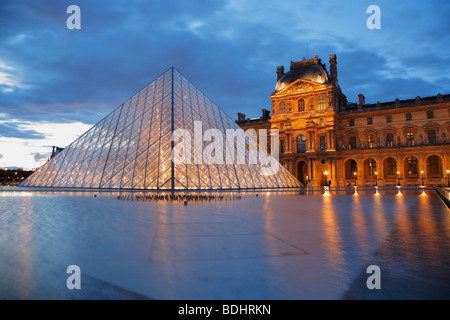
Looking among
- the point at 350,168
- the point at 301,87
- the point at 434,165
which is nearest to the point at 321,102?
the point at 301,87

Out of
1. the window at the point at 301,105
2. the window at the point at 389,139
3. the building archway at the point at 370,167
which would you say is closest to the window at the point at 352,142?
the building archway at the point at 370,167

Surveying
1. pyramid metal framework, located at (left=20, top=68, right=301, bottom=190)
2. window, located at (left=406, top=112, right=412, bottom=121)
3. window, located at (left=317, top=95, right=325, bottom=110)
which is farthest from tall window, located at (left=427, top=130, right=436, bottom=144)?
pyramid metal framework, located at (left=20, top=68, right=301, bottom=190)

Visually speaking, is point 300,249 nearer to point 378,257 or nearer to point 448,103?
point 378,257

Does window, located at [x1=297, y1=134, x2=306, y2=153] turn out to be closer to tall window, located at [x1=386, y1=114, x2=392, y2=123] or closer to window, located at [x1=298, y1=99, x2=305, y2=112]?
window, located at [x1=298, y1=99, x2=305, y2=112]

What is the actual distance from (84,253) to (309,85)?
51151mm

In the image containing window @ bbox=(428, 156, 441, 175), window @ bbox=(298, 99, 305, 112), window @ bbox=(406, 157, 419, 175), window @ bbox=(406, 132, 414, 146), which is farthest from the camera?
window @ bbox=(298, 99, 305, 112)

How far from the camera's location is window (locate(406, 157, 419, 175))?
4663cm

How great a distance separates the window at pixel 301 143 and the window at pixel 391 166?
13.4 m

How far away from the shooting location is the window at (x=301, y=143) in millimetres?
52594

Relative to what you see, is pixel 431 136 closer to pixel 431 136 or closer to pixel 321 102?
pixel 431 136

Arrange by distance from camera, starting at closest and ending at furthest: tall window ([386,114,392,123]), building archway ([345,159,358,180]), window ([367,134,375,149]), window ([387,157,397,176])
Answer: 1. tall window ([386,114,392,123])
2. window ([387,157,397,176])
3. window ([367,134,375,149])
4. building archway ([345,159,358,180])

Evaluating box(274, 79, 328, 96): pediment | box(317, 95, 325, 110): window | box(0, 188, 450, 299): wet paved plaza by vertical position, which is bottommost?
box(0, 188, 450, 299): wet paved plaza

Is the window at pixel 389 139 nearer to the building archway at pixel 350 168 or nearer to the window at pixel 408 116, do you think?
the window at pixel 408 116
